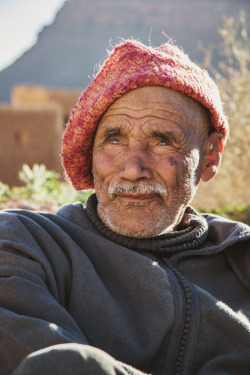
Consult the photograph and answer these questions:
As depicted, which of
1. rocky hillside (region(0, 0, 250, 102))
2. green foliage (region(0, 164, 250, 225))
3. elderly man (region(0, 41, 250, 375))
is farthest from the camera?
rocky hillside (region(0, 0, 250, 102))

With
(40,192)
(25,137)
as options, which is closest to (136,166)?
(40,192)

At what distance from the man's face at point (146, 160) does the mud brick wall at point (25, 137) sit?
13.6 metres

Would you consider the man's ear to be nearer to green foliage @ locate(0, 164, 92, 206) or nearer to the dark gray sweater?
the dark gray sweater

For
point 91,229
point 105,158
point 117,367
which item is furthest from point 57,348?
point 105,158

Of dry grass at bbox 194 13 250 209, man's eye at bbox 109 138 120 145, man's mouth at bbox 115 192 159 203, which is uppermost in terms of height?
dry grass at bbox 194 13 250 209

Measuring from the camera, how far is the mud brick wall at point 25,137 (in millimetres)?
15906

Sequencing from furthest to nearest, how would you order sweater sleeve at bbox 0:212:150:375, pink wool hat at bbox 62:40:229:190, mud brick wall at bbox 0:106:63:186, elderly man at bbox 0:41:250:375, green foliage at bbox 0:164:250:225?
mud brick wall at bbox 0:106:63:186 → green foliage at bbox 0:164:250:225 → pink wool hat at bbox 62:40:229:190 → elderly man at bbox 0:41:250:375 → sweater sleeve at bbox 0:212:150:375

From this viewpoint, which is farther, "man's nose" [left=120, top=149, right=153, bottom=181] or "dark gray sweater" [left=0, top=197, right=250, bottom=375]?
"man's nose" [left=120, top=149, right=153, bottom=181]

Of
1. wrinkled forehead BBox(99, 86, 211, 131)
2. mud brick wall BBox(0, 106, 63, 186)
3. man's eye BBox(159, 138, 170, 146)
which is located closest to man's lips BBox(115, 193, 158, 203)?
man's eye BBox(159, 138, 170, 146)

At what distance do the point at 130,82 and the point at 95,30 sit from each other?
91.4m

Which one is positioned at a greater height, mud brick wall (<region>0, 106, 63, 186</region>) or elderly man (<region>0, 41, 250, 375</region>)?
mud brick wall (<region>0, 106, 63, 186</region>)

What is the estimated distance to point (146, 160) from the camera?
8.16ft

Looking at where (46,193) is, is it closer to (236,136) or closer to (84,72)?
(236,136)

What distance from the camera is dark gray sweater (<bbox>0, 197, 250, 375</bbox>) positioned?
195 cm
